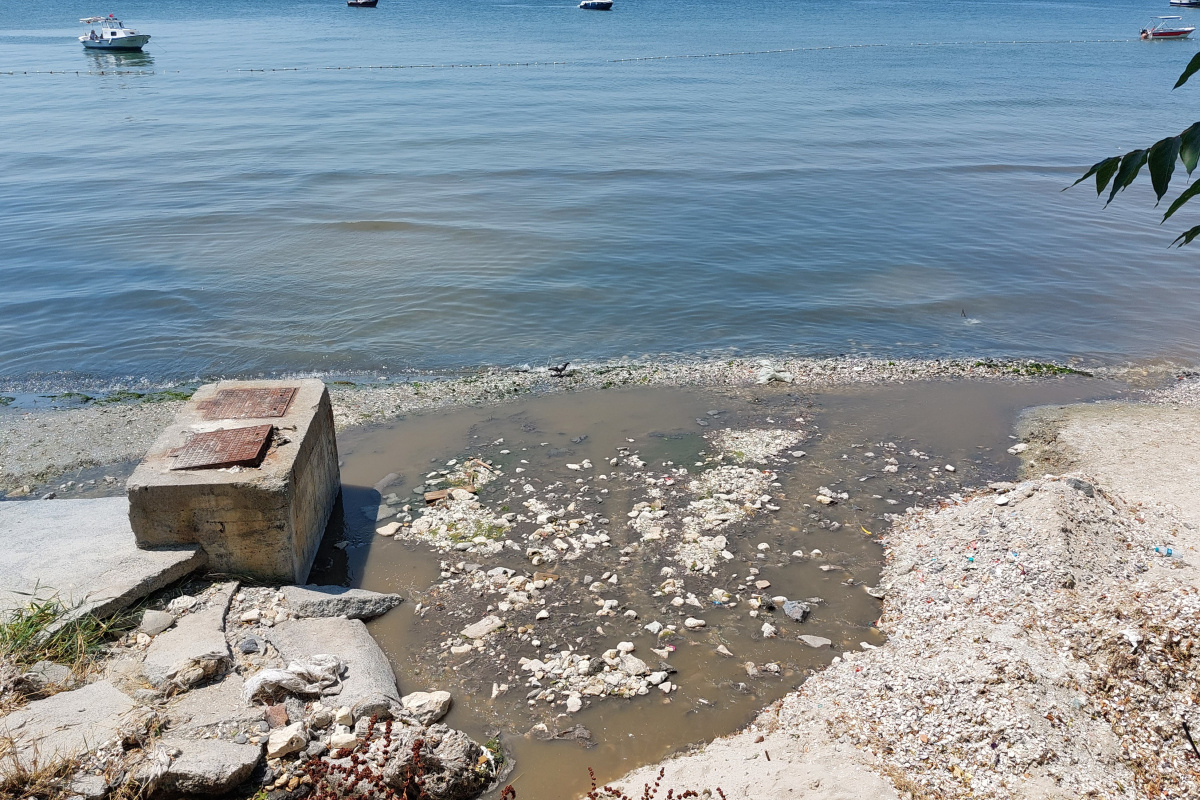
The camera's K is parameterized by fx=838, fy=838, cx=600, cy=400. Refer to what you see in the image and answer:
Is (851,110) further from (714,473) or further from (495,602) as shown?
(495,602)

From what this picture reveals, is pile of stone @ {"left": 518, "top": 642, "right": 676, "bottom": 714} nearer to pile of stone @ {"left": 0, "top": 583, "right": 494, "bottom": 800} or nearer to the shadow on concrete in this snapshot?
pile of stone @ {"left": 0, "top": 583, "right": 494, "bottom": 800}

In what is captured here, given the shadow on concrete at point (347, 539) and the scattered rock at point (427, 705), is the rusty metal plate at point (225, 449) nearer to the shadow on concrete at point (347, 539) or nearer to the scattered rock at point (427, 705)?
the shadow on concrete at point (347, 539)

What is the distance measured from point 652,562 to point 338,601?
2686 millimetres

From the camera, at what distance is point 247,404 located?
7.64 metres

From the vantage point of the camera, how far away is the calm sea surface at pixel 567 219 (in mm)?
13422

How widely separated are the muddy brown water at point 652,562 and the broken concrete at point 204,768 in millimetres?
1501

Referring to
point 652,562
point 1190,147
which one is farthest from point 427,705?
point 1190,147

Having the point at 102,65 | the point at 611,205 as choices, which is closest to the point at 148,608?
the point at 611,205

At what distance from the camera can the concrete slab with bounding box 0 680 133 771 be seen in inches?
183

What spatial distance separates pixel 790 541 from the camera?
7.84m

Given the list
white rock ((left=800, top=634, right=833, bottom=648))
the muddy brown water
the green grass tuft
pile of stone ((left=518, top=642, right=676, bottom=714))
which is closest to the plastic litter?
the muddy brown water

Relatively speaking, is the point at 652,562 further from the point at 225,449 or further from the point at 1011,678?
the point at 225,449

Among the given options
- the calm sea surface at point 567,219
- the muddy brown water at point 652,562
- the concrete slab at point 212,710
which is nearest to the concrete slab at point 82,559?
the concrete slab at point 212,710

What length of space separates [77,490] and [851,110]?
31410mm
